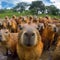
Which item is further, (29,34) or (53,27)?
(53,27)

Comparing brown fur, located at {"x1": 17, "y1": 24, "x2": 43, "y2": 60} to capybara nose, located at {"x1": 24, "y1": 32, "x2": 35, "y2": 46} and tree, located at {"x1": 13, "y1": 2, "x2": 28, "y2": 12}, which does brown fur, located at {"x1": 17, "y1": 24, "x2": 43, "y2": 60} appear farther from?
tree, located at {"x1": 13, "y1": 2, "x2": 28, "y2": 12}

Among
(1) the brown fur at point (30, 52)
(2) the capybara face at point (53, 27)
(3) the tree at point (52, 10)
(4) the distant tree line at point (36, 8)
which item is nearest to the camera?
(1) the brown fur at point (30, 52)

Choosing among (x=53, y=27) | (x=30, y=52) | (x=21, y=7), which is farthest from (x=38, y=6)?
(x=30, y=52)

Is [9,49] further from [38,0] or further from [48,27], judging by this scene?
[38,0]

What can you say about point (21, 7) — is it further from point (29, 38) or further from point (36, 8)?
point (29, 38)

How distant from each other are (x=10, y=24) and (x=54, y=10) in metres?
18.7

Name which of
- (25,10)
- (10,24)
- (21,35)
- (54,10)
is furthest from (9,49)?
(25,10)

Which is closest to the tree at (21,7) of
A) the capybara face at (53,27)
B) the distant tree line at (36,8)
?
the distant tree line at (36,8)

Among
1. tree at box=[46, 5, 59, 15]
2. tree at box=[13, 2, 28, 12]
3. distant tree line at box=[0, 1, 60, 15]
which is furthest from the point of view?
tree at box=[13, 2, 28, 12]

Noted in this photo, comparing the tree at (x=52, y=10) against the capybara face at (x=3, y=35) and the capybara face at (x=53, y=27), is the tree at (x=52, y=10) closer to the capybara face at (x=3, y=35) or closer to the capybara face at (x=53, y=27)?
the capybara face at (x=53, y=27)

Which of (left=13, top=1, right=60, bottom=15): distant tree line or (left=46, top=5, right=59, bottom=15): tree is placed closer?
(left=46, top=5, right=59, bottom=15): tree

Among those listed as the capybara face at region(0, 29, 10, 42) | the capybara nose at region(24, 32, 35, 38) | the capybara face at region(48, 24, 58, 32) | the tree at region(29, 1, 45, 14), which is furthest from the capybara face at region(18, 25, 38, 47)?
the tree at region(29, 1, 45, 14)

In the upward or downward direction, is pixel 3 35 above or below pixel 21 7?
above

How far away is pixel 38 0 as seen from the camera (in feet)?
135
